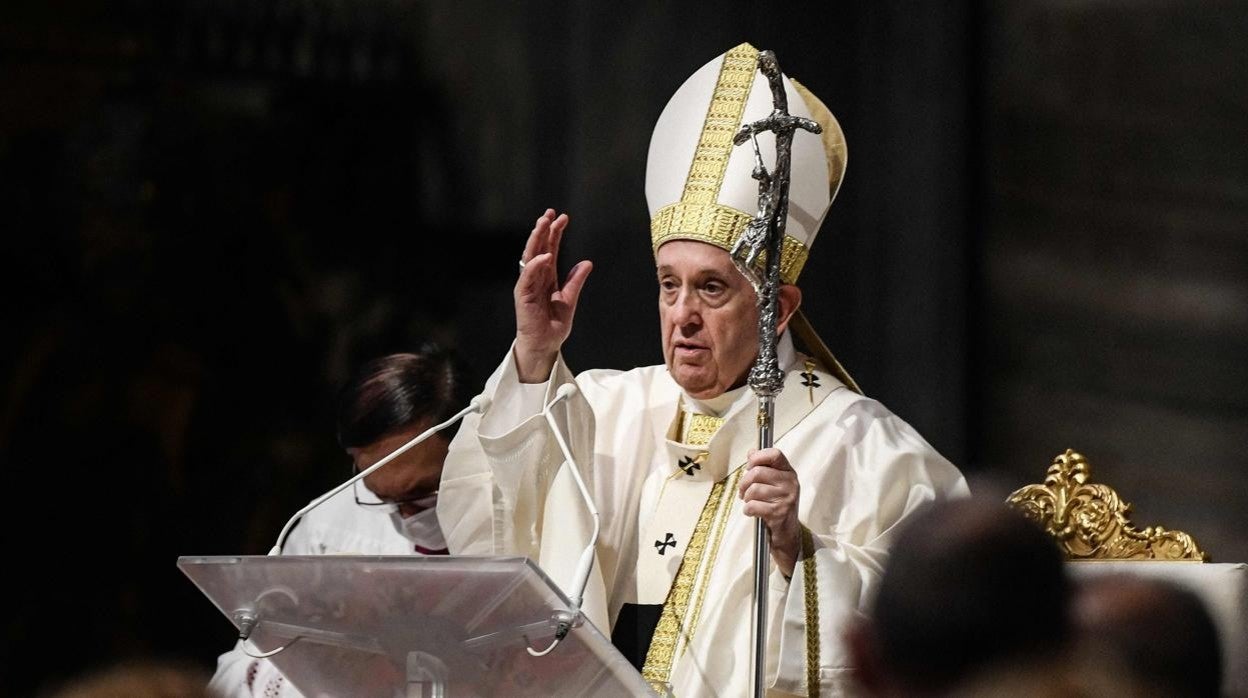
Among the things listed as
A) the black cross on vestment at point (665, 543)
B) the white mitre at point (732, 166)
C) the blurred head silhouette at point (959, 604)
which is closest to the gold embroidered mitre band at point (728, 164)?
the white mitre at point (732, 166)

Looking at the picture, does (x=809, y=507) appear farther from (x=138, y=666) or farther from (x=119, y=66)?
(x=119, y=66)

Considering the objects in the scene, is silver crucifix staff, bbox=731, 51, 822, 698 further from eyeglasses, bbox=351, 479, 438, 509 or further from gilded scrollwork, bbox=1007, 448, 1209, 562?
eyeglasses, bbox=351, 479, 438, 509

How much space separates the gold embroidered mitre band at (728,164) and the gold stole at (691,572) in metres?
0.43

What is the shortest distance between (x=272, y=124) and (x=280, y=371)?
80 cm

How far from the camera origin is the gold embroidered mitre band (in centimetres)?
441

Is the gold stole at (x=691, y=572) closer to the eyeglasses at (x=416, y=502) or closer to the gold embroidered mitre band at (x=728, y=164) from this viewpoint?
the gold embroidered mitre band at (x=728, y=164)

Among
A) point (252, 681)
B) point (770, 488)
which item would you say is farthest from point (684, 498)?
point (252, 681)

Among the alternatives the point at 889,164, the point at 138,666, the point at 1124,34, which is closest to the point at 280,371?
the point at 889,164

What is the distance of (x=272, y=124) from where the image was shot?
6.04m

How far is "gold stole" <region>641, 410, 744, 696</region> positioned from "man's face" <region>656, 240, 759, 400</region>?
0.13 metres

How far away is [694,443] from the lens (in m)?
4.47

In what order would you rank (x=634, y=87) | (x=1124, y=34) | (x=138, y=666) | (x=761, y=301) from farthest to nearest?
(x=634, y=87) → (x=1124, y=34) → (x=761, y=301) → (x=138, y=666)

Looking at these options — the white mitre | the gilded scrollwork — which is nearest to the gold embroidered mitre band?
the white mitre

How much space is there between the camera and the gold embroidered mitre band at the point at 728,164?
4.41m
